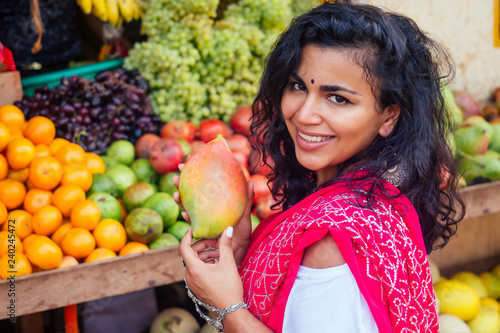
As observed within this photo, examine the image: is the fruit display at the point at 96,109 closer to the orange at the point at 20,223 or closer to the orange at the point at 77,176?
the orange at the point at 77,176

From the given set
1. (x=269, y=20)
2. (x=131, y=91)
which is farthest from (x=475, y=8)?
(x=131, y=91)

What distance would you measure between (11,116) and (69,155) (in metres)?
0.41

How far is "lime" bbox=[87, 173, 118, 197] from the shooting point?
236 centimetres

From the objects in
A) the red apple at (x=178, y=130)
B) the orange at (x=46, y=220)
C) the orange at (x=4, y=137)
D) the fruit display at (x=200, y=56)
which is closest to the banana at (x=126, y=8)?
the fruit display at (x=200, y=56)

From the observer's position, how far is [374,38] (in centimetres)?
117

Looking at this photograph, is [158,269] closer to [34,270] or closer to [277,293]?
[34,270]

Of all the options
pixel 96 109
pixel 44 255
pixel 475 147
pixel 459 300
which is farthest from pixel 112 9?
pixel 459 300

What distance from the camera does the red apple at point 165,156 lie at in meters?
2.59

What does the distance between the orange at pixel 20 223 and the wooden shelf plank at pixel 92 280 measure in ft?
0.96

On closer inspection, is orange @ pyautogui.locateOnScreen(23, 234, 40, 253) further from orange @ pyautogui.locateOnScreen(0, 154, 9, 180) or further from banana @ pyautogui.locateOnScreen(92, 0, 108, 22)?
banana @ pyautogui.locateOnScreen(92, 0, 108, 22)

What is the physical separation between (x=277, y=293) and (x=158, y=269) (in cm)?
97

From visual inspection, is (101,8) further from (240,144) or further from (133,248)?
(133,248)

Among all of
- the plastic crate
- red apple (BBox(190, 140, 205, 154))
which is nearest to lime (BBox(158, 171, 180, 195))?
red apple (BBox(190, 140, 205, 154))

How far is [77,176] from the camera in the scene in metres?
2.22
